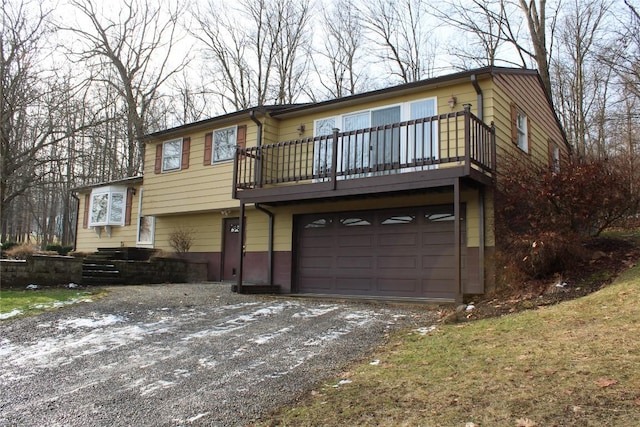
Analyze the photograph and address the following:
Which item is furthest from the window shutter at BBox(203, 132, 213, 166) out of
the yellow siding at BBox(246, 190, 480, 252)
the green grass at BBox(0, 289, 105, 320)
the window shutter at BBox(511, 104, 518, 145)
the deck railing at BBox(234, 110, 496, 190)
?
the window shutter at BBox(511, 104, 518, 145)

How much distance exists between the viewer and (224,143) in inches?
559

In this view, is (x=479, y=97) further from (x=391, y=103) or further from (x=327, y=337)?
(x=327, y=337)

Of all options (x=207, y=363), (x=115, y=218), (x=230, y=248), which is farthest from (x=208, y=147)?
(x=207, y=363)

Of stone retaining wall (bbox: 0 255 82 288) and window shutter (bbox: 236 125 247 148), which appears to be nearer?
stone retaining wall (bbox: 0 255 82 288)

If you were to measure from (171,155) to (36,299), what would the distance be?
7.30m

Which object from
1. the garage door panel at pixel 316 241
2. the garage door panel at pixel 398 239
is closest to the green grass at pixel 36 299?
the garage door panel at pixel 316 241

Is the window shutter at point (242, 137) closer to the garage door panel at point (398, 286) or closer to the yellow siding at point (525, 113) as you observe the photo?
the garage door panel at point (398, 286)

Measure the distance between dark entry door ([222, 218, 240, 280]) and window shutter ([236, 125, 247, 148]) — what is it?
7.62 ft

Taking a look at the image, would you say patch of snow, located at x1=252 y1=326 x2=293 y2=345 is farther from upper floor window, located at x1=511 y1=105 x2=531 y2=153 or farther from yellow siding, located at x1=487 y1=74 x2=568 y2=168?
upper floor window, located at x1=511 y1=105 x2=531 y2=153

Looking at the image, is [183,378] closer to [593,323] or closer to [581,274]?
[593,323]

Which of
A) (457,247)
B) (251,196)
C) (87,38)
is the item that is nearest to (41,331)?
(251,196)

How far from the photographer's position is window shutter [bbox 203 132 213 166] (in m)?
14.4

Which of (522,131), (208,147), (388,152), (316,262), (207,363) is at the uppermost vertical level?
(522,131)

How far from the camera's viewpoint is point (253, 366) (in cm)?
536
